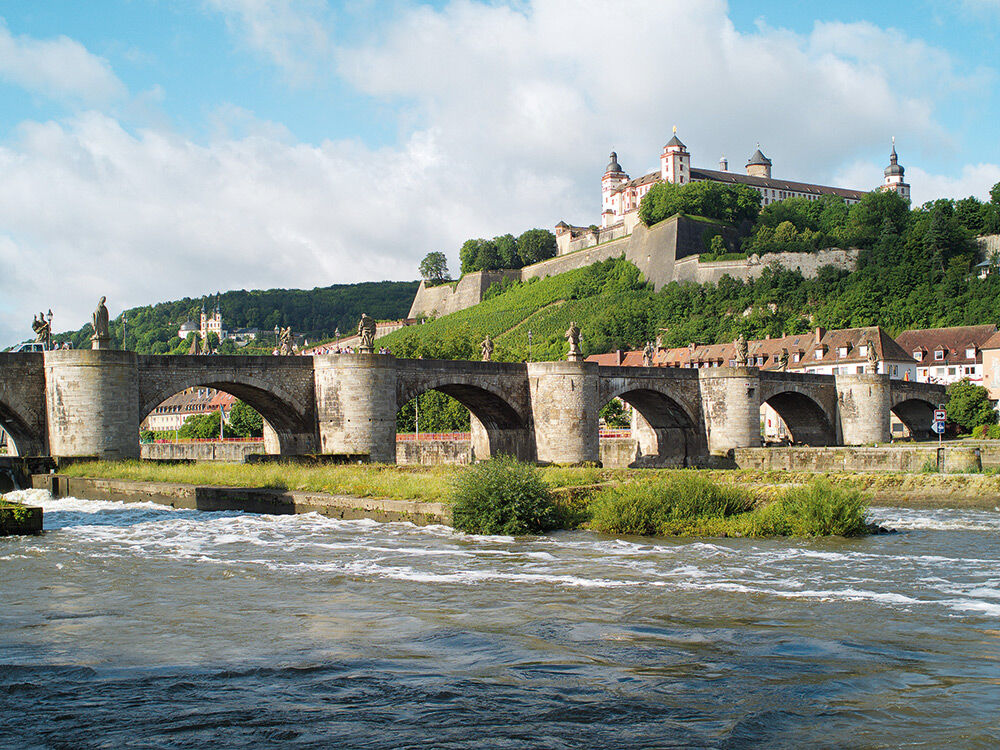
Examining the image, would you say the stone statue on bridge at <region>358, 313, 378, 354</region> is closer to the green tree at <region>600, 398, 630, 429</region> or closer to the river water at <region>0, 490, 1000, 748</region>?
the river water at <region>0, 490, 1000, 748</region>

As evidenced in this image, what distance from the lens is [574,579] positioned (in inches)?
578

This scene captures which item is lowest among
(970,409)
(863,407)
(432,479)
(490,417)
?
(432,479)

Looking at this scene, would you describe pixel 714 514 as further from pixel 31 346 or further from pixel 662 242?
pixel 662 242

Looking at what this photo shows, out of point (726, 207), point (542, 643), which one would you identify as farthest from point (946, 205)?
point (542, 643)

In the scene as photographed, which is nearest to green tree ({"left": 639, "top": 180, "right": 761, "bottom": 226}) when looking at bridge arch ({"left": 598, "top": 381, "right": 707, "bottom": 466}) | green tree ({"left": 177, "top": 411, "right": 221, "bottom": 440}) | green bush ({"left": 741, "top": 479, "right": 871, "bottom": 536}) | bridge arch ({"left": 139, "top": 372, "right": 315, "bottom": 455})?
green tree ({"left": 177, "top": 411, "right": 221, "bottom": 440})

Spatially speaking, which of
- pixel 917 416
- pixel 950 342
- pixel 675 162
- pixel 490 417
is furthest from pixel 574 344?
pixel 675 162

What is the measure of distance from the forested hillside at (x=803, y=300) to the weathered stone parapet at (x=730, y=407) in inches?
1396

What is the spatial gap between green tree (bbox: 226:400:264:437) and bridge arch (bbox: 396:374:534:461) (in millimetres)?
40660

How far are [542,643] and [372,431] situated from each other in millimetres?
25995

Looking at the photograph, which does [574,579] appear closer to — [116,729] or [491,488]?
[491,488]

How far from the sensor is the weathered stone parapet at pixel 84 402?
31219 mm

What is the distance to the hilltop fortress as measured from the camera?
110 m

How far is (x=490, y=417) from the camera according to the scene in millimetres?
44344

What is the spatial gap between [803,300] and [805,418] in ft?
147
